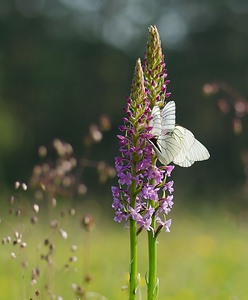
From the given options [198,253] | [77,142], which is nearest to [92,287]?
[198,253]

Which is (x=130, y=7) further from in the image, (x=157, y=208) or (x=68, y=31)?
(x=157, y=208)

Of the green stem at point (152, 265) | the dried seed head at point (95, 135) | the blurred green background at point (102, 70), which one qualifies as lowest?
the green stem at point (152, 265)

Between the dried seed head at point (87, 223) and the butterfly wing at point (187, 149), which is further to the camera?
the dried seed head at point (87, 223)

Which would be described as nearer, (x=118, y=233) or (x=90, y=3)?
(x=118, y=233)

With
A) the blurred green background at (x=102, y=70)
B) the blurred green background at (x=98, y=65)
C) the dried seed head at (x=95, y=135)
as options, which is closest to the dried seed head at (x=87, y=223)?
the dried seed head at (x=95, y=135)

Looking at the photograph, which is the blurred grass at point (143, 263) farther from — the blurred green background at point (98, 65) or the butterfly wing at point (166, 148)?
the blurred green background at point (98, 65)

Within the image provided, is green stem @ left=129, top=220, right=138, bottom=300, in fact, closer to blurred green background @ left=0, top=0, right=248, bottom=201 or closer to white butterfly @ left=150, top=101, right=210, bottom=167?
white butterfly @ left=150, top=101, right=210, bottom=167
